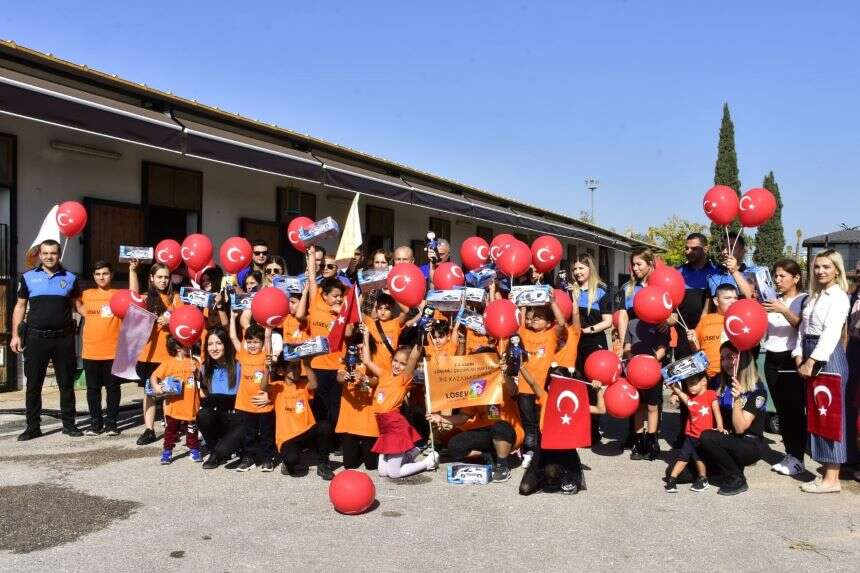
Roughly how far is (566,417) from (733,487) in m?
1.26

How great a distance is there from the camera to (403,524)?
4.36 metres

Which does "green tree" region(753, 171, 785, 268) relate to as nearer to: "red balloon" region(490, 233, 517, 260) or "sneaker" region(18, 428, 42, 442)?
"red balloon" region(490, 233, 517, 260)

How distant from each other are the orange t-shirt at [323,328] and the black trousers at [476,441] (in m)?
1.13

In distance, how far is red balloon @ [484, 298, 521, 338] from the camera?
524 cm

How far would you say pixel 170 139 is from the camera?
859 centimetres

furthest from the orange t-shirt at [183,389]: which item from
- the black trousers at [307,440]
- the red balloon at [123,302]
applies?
the black trousers at [307,440]

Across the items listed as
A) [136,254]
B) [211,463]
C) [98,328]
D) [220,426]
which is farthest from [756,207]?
[98,328]

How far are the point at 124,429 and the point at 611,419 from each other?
511cm

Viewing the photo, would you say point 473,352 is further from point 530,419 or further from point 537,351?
point 530,419

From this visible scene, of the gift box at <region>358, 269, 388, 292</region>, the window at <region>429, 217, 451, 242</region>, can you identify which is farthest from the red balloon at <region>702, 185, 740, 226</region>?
the window at <region>429, 217, 451, 242</region>

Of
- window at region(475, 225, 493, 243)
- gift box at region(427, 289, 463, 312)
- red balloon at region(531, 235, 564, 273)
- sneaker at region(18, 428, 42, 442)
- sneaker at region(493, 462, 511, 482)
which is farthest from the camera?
window at region(475, 225, 493, 243)

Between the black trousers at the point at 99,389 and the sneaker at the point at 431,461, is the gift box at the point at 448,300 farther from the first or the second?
the black trousers at the point at 99,389

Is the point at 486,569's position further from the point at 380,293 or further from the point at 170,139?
the point at 170,139

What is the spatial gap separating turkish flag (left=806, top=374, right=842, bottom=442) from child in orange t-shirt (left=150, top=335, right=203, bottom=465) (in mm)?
4731
